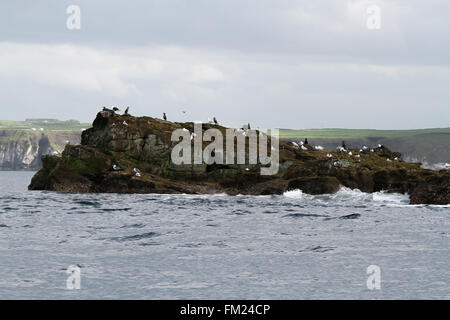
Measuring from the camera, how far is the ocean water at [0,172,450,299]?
23609 mm

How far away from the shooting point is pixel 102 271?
26.5 m

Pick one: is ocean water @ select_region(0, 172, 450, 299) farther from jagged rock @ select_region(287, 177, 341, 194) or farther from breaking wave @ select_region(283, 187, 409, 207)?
jagged rock @ select_region(287, 177, 341, 194)

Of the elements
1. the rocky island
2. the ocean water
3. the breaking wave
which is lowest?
the breaking wave

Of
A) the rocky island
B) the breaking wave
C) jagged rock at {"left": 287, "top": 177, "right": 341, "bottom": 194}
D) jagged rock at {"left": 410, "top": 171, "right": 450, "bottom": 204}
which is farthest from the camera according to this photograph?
the rocky island

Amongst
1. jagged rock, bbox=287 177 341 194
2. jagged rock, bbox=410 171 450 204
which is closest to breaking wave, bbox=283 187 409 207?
jagged rock, bbox=287 177 341 194

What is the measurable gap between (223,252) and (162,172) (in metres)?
50.0

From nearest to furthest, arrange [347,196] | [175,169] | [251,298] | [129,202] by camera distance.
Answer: [251,298] → [129,202] → [347,196] → [175,169]

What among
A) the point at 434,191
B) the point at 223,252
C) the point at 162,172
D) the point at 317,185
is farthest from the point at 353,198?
the point at 223,252

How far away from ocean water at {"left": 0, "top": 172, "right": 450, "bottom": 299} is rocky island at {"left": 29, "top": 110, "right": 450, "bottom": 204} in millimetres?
18348

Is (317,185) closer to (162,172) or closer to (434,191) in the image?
(434,191)

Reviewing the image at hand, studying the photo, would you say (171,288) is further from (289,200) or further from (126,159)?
(126,159)

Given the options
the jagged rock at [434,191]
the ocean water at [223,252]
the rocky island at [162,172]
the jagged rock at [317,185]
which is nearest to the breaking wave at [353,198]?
the jagged rock at [317,185]
